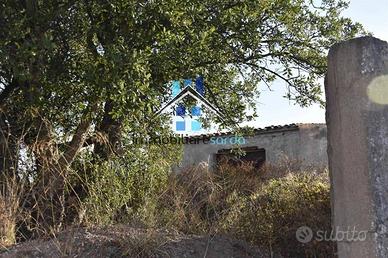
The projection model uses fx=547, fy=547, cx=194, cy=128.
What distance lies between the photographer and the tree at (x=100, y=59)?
20.2 ft

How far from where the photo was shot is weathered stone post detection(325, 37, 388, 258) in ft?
12.8

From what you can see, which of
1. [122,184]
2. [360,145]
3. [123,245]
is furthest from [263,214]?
[360,145]

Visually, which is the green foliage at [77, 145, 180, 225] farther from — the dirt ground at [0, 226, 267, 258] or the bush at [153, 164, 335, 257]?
the dirt ground at [0, 226, 267, 258]

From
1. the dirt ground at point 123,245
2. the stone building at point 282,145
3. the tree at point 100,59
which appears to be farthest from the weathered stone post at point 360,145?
the stone building at point 282,145

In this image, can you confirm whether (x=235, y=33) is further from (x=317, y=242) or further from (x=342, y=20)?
(x=317, y=242)

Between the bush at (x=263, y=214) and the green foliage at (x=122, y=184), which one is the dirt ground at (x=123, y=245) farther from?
the green foliage at (x=122, y=184)

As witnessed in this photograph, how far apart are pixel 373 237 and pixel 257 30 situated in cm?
455

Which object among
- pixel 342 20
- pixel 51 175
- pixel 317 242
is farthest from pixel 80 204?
pixel 342 20

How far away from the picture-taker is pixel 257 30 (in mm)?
7852

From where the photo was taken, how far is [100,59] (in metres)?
6.21

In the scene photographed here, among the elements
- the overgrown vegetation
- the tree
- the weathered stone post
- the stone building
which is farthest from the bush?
the stone building

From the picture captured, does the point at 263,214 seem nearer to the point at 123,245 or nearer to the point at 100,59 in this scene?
the point at 123,245

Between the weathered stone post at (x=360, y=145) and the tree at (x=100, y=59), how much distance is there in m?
2.57

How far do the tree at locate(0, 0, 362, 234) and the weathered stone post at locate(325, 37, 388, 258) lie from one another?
2570mm
